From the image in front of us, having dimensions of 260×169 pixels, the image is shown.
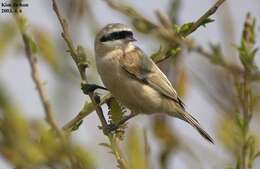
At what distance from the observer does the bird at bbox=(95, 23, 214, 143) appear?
3918mm

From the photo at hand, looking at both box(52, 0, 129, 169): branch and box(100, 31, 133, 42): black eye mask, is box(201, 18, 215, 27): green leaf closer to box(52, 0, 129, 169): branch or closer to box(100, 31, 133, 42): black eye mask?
box(52, 0, 129, 169): branch

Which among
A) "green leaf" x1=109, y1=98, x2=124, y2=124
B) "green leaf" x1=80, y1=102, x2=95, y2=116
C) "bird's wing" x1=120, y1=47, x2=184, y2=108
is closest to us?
"green leaf" x1=80, y1=102, x2=95, y2=116

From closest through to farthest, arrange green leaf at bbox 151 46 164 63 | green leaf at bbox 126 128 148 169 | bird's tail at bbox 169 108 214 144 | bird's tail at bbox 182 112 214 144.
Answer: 1. green leaf at bbox 126 128 148 169
2. green leaf at bbox 151 46 164 63
3. bird's tail at bbox 182 112 214 144
4. bird's tail at bbox 169 108 214 144

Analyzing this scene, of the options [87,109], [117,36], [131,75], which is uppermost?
[87,109]

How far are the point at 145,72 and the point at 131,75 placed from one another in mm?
134

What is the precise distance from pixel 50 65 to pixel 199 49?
54cm

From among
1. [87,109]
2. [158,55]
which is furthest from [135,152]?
[158,55]

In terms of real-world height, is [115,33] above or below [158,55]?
below

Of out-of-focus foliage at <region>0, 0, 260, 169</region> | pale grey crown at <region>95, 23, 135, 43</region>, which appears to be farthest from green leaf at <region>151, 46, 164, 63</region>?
→ pale grey crown at <region>95, 23, 135, 43</region>

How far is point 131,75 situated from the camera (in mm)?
4086

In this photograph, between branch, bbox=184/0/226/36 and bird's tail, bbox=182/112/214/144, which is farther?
bird's tail, bbox=182/112/214/144

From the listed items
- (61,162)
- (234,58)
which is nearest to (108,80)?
(234,58)

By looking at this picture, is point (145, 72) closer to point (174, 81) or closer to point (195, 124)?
point (195, 124)

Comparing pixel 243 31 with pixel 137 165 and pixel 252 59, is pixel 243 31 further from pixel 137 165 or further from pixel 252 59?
pixel 137 165
